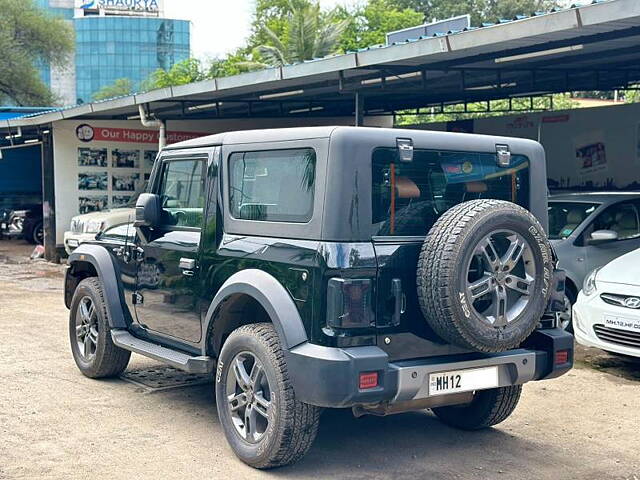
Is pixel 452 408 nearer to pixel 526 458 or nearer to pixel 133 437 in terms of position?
pixel 526 458

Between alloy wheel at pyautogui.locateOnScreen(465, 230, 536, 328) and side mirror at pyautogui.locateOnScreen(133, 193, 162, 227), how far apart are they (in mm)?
2497

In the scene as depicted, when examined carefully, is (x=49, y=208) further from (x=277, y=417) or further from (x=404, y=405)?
(x=404, y=405)

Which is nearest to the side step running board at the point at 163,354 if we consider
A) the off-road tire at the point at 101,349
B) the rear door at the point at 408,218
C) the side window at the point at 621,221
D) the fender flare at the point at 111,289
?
the fender flare at the point at 111,289

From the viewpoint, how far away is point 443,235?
4.68 metres

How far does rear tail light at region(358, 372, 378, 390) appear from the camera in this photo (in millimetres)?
4574

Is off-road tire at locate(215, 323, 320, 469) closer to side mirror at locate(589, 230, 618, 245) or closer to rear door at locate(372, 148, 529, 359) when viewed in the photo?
rear door at locate(372, 148, 529, 359)

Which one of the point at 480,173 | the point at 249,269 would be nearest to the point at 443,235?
the point at 480,173

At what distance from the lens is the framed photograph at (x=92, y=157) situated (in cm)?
1867

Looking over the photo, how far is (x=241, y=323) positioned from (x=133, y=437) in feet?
3.54

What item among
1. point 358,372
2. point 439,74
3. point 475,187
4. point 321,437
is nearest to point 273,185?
point 475,187

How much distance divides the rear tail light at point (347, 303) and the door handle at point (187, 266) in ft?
4.86

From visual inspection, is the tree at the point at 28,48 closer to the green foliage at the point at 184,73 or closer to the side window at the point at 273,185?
the green foliage at the point at 184,73

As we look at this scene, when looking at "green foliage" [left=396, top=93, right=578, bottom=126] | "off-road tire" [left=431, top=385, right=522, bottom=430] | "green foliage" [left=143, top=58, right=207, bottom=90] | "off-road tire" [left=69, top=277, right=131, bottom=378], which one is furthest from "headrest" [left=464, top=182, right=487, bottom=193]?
"green foliage" [left=143, top=58, right=207, bottom=90]

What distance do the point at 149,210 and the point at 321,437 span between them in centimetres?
202
